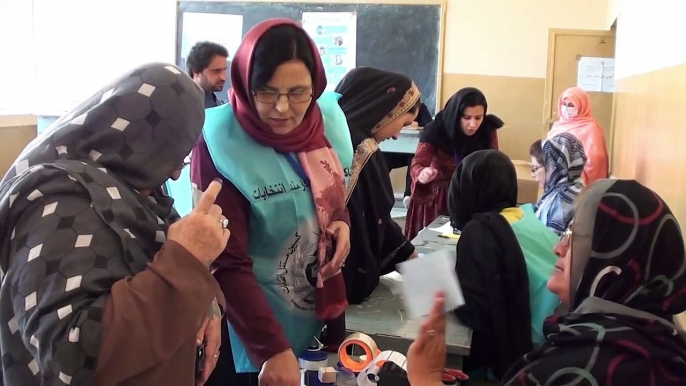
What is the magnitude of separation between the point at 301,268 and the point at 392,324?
1.38 ft

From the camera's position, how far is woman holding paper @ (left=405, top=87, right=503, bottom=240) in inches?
153

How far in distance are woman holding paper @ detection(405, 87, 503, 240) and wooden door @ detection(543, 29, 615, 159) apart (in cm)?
106

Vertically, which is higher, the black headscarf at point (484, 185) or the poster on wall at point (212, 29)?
the poster on wall at point (212, 29)

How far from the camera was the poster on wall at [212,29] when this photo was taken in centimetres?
623

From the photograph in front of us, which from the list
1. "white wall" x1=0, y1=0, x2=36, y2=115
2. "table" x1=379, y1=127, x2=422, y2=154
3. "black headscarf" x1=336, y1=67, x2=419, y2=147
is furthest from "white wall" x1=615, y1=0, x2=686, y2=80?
"white wall" x1=0, y1=0, x2=36, y2=115

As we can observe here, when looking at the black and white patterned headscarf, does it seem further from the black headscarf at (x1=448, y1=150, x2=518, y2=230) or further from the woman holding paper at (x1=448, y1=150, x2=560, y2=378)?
the black headscarf at (x1=448, y1=150, x2=518, y2=230)

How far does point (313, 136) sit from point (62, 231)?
776 mm

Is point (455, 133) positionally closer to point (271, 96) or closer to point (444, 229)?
point (444, 229)

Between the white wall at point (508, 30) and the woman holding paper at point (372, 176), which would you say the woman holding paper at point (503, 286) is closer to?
the woman holding paper at point (372, 176)

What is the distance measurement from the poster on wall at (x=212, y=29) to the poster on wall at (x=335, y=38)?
69 centimetres

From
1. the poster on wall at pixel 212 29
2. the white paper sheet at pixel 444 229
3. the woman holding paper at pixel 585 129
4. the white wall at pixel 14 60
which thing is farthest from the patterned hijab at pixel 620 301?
the poster on wall at pixel 212 29

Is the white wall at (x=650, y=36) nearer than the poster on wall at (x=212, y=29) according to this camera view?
Yes

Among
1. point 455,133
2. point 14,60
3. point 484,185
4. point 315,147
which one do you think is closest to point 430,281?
point 315,147

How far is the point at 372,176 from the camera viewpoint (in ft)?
6.43
